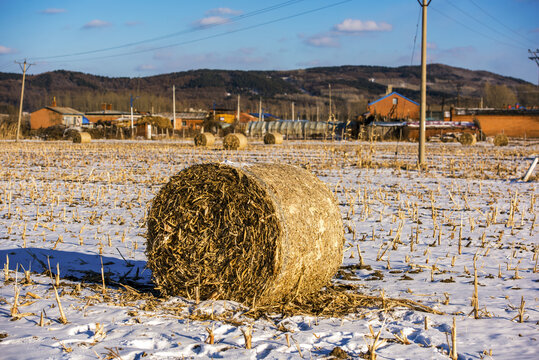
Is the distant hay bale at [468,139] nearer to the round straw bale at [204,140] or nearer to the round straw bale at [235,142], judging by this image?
the round straw bale at [235,142]

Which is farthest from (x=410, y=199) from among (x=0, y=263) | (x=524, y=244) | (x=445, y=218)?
(x=0, y=263)

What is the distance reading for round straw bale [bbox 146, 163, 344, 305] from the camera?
16.1 ft

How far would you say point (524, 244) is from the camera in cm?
738

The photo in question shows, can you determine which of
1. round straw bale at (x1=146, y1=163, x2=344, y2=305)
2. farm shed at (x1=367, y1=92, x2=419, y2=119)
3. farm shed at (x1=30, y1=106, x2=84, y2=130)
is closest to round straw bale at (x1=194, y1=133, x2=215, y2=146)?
round straw bale at (x1=146, y1=163, x2=344, y2=305)

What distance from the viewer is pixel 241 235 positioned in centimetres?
506

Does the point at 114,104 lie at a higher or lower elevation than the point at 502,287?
higher

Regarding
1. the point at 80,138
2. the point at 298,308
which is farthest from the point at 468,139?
the point at 298,308

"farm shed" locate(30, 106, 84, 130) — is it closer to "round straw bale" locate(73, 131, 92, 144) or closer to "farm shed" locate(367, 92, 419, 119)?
"round straw bale" locate(73, 131, 92, 144)

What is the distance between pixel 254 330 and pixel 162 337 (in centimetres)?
76

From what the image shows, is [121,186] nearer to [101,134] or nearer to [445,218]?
[445,218]

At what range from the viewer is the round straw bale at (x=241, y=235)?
16.1 feet

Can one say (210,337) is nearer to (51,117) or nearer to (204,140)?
(204,140)

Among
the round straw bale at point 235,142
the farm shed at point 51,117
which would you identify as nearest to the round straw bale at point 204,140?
the round straw bale at point 235,142

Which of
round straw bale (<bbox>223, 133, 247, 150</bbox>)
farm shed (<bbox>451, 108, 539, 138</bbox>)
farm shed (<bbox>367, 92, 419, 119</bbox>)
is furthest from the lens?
farm shed (<bbox>367, 92, 419, 119</bbox>)
